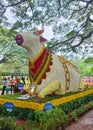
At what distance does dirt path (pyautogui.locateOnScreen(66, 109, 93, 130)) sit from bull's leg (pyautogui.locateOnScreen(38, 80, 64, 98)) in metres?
1.01

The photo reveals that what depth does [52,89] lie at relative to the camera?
6.37 m

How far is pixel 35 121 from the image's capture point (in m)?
5.16

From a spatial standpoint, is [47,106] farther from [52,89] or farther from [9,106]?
[52,89]

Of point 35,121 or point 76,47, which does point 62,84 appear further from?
point 76,47

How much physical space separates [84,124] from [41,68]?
1910 mm

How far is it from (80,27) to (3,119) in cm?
631

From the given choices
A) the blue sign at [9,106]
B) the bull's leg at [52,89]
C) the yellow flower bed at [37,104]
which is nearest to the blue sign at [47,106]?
the yellow flower bed at [37,104]

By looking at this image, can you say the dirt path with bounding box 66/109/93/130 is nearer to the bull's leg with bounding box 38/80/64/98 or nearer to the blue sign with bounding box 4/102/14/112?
the bull's leg with bounding box 38/80/64/98

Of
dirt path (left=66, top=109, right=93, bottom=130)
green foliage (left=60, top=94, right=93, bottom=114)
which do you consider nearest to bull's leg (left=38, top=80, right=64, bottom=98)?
green foliage (left=60, top=94, right=93, bottom=114)

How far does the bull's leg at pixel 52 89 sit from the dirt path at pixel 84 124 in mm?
1008

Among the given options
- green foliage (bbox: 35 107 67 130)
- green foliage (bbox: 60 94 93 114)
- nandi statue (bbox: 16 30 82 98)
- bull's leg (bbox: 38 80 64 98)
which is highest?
nandi statue (bbox: 16 30 82 98)

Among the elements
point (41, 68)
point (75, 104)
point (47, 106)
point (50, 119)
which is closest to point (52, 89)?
point (41, 68)

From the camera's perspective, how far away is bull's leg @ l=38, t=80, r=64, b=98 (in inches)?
242

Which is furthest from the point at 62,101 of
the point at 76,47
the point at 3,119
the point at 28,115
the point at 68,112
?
the point at 76,47
